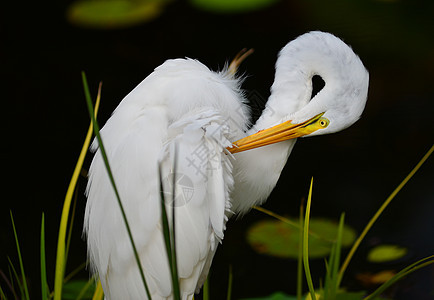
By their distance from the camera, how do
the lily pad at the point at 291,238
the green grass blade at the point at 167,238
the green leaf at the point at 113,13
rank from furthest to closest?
the green leaf at the point at 113,13, the lily pad at the point at 291,238, the green grass blade at the point at 167,238

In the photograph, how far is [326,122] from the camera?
132cm

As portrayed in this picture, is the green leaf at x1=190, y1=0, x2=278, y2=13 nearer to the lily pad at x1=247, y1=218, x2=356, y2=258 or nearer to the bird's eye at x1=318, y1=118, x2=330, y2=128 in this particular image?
the lily pad at x1=247, y1=218, x2=356, y2=258

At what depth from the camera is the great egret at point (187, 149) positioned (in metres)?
1.27

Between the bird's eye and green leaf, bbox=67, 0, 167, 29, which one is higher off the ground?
green leaf, bbox=67, 0, 167, 29

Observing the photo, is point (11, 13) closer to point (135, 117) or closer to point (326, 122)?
point (135, 117)

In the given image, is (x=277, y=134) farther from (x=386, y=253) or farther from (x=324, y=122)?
(x=386, y=253)

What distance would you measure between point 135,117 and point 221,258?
1.09 meters

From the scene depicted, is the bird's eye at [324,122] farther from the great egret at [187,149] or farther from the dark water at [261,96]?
the dark water at [261,96]

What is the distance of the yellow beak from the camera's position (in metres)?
1.35

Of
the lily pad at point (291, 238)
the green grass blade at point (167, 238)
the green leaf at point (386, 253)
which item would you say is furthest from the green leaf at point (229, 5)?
the green grass blade at point (167, 238)

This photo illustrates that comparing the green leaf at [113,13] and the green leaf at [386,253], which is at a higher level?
the green leaf at [113,13]

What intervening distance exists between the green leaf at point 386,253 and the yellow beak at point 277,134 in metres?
0.95

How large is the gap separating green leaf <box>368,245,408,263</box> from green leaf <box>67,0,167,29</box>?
225cm

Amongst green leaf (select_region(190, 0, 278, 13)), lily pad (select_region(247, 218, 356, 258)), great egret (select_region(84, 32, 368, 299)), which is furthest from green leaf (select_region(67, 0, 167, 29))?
great egret (select_region(84, 32, 368, 299))
